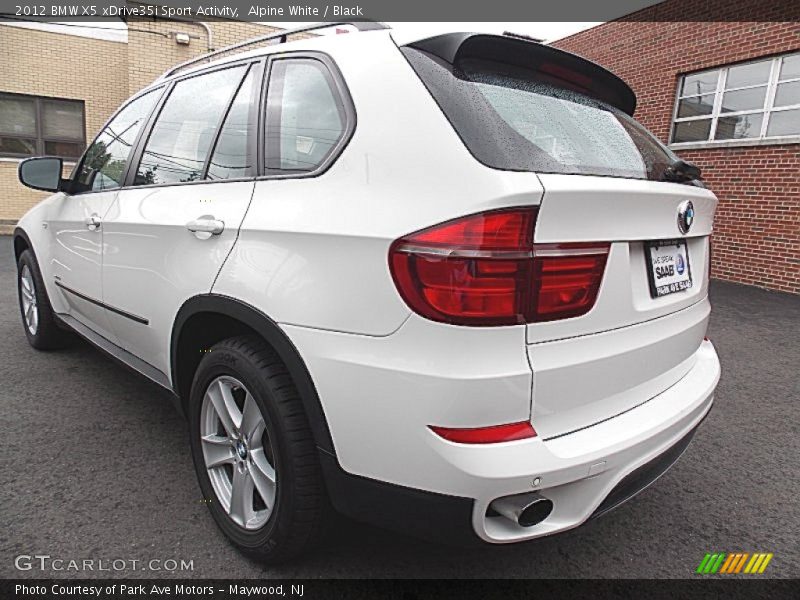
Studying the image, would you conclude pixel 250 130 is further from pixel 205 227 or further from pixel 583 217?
pixel 583 217

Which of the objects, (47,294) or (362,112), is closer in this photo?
(362,112)

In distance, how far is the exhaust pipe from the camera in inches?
53.8

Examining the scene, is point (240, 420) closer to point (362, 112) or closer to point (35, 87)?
point (362, 112)

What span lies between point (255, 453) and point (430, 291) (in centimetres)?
95

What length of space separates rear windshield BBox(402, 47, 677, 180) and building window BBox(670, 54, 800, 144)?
752cm

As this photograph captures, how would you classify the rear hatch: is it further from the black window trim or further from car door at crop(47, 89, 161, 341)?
car door at crop(47, 89, 161, 341)

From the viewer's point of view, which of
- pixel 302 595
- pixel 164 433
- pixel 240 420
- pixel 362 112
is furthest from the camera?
pixel 164 433

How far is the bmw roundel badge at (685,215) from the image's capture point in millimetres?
1725

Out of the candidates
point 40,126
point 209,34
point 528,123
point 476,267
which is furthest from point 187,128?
point 40,126

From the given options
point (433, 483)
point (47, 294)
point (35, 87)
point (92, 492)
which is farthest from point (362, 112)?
point (35, 87)

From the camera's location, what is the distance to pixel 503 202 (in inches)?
50.5

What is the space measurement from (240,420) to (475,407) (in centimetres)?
97

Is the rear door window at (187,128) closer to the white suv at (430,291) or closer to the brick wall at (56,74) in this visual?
the white suv at (430,291)

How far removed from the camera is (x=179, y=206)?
2.10 m
